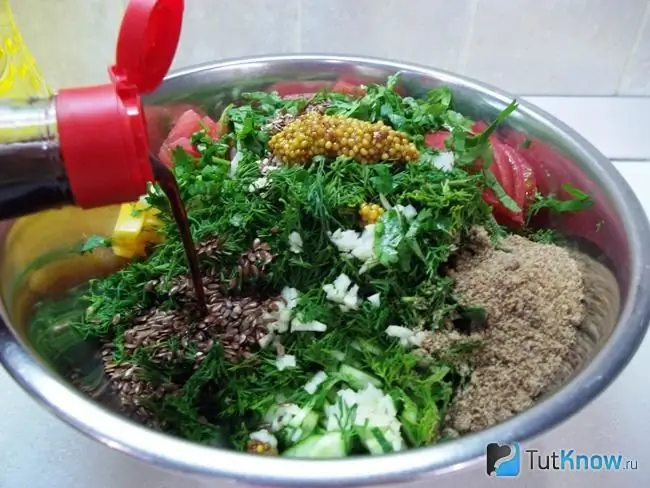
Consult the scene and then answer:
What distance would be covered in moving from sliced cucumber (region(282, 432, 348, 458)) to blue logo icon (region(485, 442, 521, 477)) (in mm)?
131

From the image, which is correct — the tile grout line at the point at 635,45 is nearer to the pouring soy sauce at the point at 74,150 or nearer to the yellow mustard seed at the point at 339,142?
the yellow mustard seed at the point at 339,142

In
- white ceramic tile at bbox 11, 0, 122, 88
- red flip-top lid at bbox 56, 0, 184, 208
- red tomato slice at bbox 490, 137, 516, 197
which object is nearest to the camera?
red flip-top lid at bbox 56, 0, 184, 208

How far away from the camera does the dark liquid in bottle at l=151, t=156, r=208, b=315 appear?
0.58m

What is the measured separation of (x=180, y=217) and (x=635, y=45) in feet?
3.05

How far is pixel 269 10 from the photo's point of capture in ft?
3.75

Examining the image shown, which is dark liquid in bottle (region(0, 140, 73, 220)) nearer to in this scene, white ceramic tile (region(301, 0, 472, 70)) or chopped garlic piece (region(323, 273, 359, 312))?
chopped garlic piece (region(323, 273, 359, 312))

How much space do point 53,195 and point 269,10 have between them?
713 millimetres

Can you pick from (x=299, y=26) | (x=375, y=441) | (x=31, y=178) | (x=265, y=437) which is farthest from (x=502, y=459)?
(x=299, y=26)

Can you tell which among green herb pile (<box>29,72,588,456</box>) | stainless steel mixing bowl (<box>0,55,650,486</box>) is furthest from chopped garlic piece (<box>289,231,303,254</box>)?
stainless steel mixing bowl (<box>0,55,650,486</box>)

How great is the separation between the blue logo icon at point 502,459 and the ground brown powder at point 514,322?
0.14 feet

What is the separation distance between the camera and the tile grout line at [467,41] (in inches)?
45.5

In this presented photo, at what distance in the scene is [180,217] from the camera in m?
0.65

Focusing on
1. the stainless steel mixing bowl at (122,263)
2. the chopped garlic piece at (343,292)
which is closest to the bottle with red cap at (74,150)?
the stainless steel mixing bowl at (122,263)

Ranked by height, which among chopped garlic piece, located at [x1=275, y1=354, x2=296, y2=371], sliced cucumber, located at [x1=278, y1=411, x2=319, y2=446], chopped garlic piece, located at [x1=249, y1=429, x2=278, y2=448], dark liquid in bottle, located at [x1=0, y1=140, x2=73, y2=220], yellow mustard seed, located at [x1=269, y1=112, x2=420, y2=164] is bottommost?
chopped garlic piece, located at [x1=249, y1=429, x2=278, y2=448]
